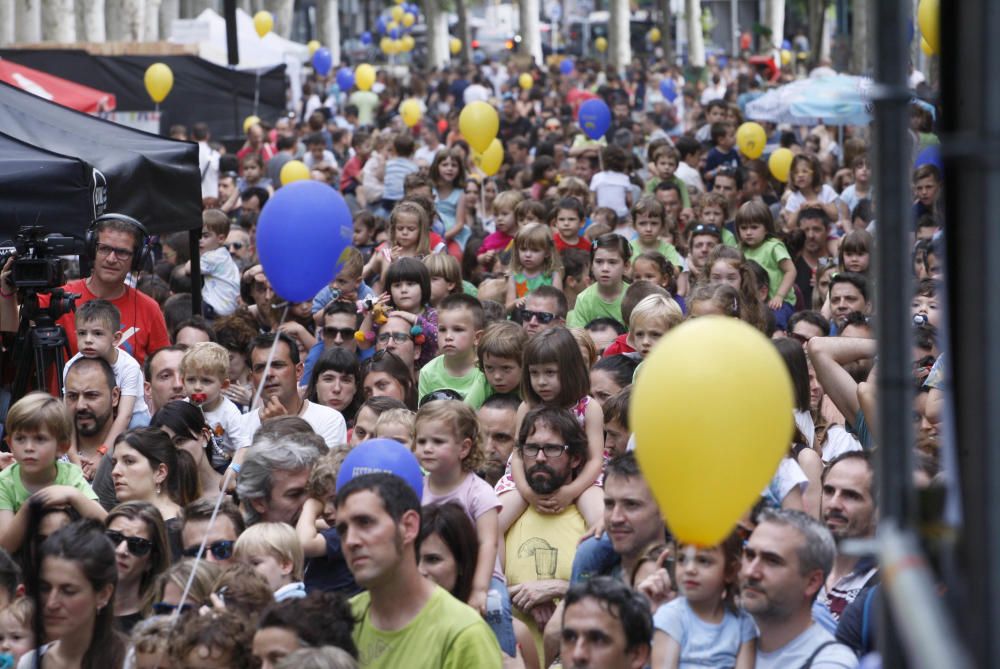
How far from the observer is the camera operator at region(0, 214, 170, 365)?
7.57 meters

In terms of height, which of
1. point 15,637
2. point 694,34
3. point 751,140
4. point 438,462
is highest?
point 694,34

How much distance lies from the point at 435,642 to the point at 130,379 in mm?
3616

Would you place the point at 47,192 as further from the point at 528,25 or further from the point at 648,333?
the point at 528,25

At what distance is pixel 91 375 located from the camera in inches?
275

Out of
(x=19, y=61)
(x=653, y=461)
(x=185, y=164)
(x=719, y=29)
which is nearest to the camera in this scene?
(x=653, y=461)

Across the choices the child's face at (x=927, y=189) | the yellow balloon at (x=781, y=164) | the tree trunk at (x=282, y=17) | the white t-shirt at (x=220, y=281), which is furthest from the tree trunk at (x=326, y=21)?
the child's face at (x=927, y=189)

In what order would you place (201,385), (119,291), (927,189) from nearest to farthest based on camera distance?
(201,385)
(119,291)
(927,189)

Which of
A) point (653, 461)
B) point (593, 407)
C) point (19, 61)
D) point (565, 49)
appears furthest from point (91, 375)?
point (565, 49)

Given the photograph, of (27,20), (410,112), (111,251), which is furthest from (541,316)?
(27,20)

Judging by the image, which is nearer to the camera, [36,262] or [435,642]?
[435,642]

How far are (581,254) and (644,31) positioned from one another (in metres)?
61.9

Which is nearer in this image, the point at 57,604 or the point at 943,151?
the point at 943,151

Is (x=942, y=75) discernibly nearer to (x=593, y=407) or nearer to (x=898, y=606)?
(x=898, y=606)

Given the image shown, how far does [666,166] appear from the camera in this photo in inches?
547
